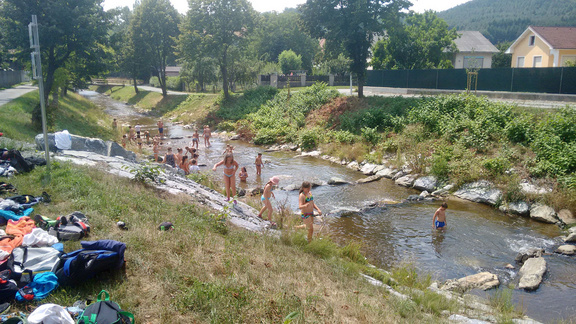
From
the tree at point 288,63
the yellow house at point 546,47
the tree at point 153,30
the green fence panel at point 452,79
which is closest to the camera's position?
the green fence panel at point 452,79

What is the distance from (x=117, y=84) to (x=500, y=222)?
7145cm

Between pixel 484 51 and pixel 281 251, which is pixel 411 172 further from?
pixel 484 51

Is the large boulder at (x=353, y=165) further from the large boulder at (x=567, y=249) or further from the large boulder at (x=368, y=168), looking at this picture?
the large boulder at (x=567, y=249)

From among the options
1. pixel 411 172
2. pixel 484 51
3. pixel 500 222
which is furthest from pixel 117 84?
pixel 500 222

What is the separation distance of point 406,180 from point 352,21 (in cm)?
1196

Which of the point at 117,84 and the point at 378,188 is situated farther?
the point at 117,84

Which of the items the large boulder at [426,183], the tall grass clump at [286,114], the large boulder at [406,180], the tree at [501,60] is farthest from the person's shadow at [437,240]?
the tree at [501,60]

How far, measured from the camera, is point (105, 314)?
4.44 m

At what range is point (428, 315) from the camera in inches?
247

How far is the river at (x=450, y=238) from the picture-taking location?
8.50 meters

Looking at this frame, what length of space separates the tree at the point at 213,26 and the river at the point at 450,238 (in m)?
22.1

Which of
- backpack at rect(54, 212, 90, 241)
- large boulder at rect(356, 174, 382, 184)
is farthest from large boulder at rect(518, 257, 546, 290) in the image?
backpack at rect(54, 212, 90, 241)

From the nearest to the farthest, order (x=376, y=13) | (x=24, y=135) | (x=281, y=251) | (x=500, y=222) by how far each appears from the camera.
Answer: (x=281, y=251) → (x=500, y=222) → (x=24, y=135) → (x=376, y=13)

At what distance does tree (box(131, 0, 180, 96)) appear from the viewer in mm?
45938
